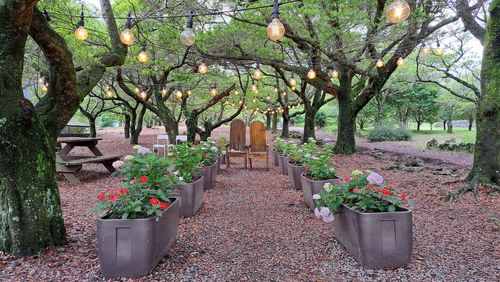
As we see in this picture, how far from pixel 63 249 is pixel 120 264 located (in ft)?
2.75

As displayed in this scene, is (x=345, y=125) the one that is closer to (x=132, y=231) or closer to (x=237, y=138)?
(x=237, y=138)

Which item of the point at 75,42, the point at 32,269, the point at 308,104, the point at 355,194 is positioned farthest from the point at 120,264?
the point at 308,104

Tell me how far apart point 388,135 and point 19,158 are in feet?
63.5

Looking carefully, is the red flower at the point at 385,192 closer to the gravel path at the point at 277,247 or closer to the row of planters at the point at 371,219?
the row of planters at the point at 371,219

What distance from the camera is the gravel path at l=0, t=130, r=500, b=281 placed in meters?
2.53

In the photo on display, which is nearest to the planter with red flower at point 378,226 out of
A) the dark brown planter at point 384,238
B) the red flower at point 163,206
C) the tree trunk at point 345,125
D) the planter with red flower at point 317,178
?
the dark brown planter at point 384,238

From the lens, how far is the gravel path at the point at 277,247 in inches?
99.4

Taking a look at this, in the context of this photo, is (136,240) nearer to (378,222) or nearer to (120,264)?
(120,264)

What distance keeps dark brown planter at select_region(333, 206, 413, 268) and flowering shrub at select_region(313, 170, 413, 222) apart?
10 centimetres

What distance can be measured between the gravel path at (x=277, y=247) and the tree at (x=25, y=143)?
8.7 inches

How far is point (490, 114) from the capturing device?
4828 mm

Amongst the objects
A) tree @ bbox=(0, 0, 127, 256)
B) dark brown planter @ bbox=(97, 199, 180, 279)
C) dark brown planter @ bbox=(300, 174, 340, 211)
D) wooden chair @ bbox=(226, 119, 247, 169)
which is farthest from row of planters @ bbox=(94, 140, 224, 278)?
wooden chair @ bbox=(226, 119, 247, 169)

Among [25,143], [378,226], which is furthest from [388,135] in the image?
[25,143]

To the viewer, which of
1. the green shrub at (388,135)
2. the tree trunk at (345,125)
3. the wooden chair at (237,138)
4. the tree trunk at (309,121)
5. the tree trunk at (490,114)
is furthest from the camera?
the green shrub at (388,135)
